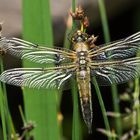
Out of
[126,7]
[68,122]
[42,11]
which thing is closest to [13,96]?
[68,122]

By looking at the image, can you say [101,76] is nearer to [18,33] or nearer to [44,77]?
[44,77]

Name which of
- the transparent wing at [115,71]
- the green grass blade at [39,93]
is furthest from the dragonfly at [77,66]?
the green grass blade at [39,93]

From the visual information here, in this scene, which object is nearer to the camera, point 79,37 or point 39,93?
point 79,37

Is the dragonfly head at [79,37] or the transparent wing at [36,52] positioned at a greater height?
the dragonfly head at [79,37]

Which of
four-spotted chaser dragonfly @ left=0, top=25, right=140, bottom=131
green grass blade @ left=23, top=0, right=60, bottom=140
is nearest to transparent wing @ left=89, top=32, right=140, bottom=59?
four-spotted chaser dragonfly @ left=0, top=25, right=140, bottom=131

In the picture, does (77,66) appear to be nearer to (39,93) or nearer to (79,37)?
(79,37)

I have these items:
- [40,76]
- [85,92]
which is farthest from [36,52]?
[85,92]

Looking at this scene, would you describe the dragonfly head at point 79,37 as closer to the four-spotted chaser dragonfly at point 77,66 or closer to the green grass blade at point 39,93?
the four-spotted chaser dragonfly at point 77,66

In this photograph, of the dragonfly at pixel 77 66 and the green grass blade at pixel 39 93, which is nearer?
the dragonfly at pixel 77 66
